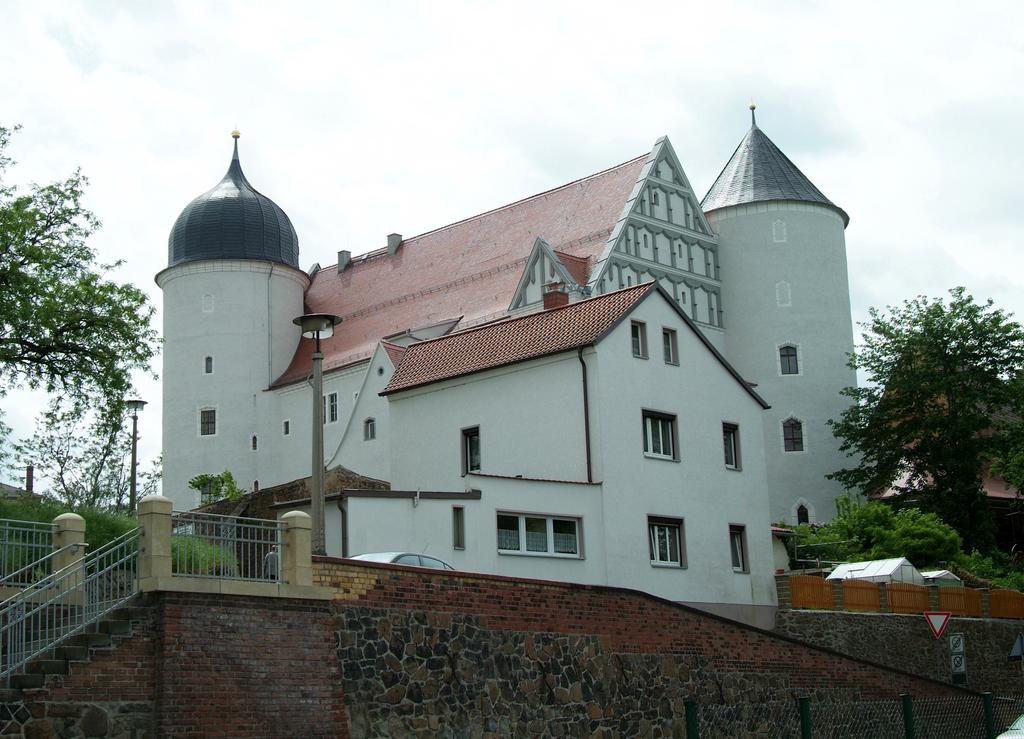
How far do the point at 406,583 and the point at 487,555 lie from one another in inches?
371

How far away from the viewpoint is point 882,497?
55.4 metres

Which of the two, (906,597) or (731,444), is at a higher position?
(731,444)

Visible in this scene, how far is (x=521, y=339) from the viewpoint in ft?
112

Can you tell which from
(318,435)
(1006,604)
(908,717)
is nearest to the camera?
(908,717)

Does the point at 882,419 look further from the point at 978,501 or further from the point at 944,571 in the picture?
the point at 944,571

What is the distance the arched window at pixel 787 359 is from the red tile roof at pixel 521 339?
2427cm

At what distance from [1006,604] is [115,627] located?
28.0 m

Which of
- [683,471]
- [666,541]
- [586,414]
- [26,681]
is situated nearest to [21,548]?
[26,681]

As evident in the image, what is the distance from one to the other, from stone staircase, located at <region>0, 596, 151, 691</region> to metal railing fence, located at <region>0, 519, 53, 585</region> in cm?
192

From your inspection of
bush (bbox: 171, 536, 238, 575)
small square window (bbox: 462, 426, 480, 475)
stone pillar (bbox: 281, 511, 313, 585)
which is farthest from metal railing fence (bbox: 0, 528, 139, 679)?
small square window (bbox: 462, 426, 480, 475)

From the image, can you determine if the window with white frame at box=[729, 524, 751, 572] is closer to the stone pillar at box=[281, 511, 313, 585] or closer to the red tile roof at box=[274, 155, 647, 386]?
the stone pillar at box=[281, 511, 313, 585]

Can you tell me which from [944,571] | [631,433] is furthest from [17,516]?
[944,571]

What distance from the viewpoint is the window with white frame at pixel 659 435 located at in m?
33.0

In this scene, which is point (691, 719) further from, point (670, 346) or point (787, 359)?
point (787, 359)
